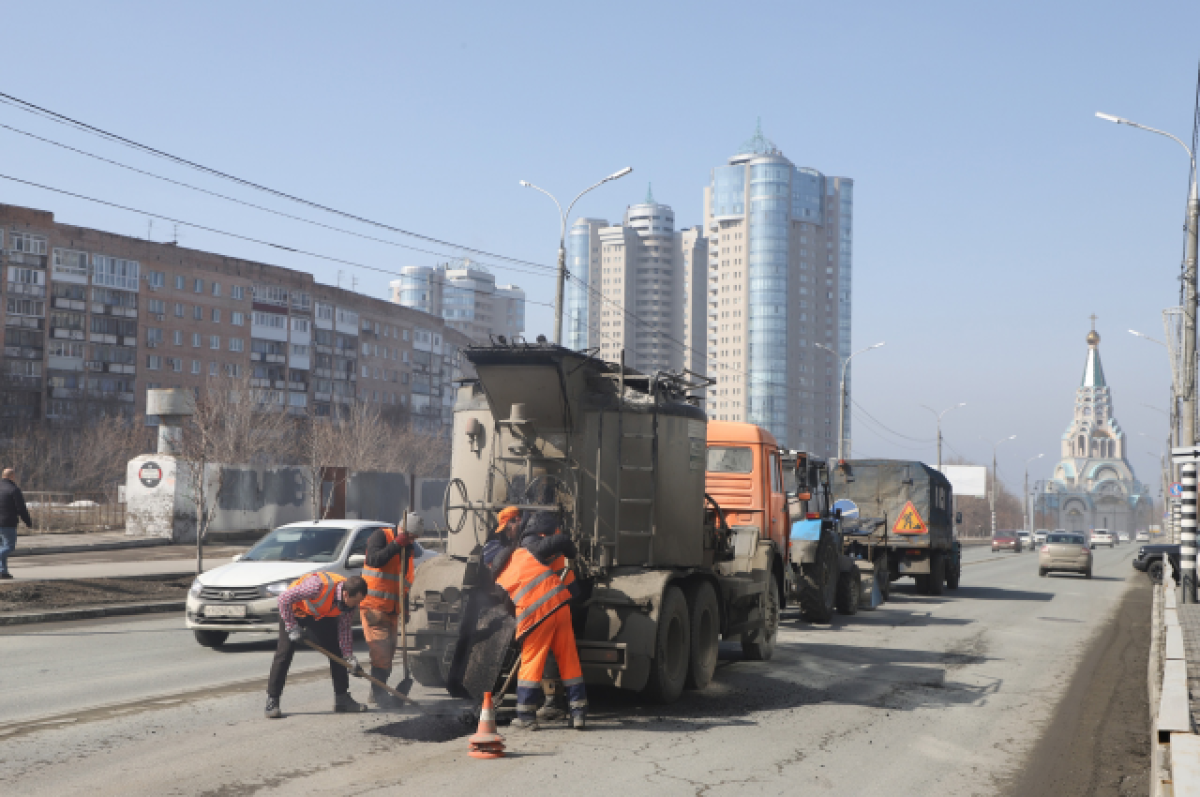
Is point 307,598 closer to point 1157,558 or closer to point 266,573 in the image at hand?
point 266,573

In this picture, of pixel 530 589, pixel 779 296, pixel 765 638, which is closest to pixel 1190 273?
pixel 765 638

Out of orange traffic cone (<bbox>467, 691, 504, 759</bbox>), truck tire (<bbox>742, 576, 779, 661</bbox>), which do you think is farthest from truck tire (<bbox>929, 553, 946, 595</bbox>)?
orange traffic cone (<bbox>467, 691, 504, 759</bbox>)

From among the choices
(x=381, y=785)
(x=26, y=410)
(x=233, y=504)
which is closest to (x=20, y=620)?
(x=381, y=785)

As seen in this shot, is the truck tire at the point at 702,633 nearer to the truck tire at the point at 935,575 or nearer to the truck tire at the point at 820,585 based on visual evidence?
the truck tire at the point at 820,585

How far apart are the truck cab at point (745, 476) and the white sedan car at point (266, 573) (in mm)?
4250

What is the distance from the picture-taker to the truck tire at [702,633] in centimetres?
1052

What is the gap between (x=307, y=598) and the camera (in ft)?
Result: 30.2

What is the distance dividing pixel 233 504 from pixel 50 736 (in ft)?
88.6

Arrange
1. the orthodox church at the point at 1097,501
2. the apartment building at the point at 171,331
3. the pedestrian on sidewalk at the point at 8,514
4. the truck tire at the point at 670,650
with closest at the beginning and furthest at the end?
1. the truck tire at the point at 670,650
2. the pedestrian on sidewalk at the point at 8,514
3. the apartment building at the point at 171,331
4. the orthodox church at the point at 1097,501

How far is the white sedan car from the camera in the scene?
13.0 meters

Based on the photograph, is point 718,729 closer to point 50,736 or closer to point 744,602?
point 744,602

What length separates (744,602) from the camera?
1206 cm

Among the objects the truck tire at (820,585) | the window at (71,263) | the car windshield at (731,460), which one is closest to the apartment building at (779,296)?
the window at (71,263)

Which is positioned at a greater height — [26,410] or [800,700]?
[26,410]
